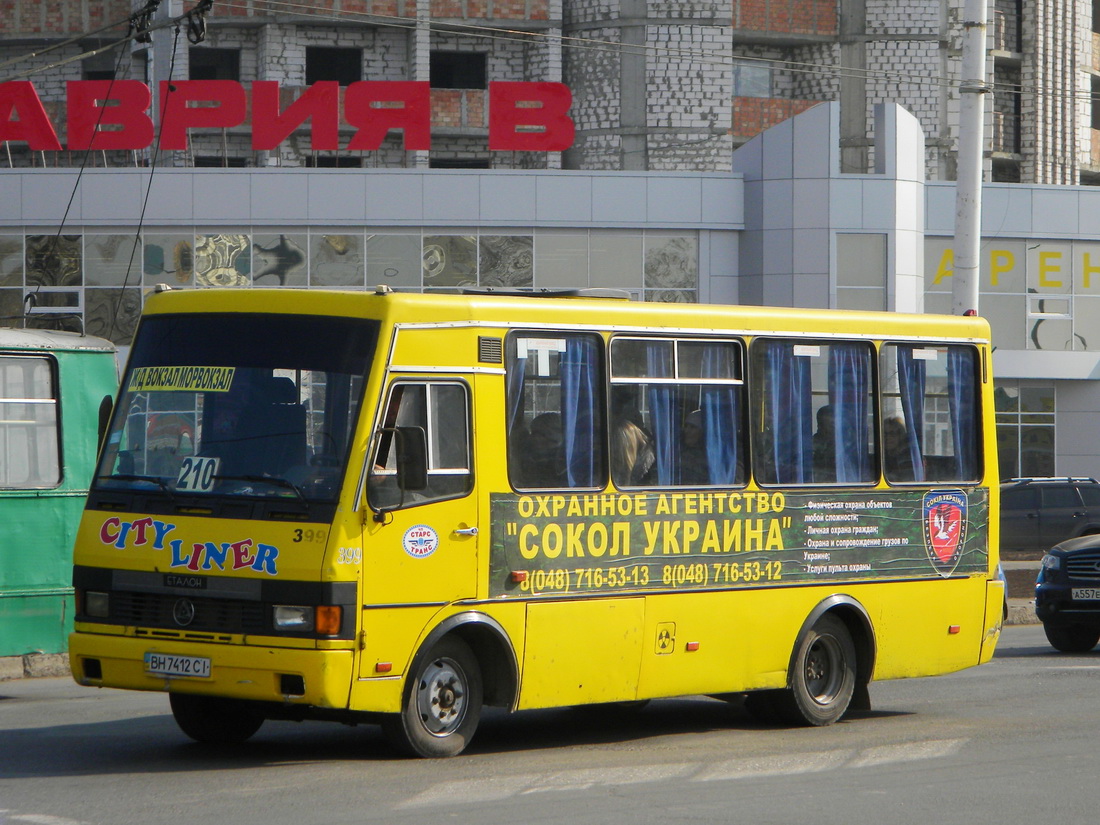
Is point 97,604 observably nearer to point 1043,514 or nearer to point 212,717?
point 212,717

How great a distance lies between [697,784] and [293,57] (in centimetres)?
4452

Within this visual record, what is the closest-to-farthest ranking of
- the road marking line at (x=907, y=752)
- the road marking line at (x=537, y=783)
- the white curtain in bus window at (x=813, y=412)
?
the road marking line at (x=537, y=783)
the road marking line at (x=907, y=752)
the white curtain in bus window at (x=813, y=412)

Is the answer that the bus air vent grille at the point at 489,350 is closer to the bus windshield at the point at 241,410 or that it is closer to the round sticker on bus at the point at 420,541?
the bus windshield at the point at 241,410

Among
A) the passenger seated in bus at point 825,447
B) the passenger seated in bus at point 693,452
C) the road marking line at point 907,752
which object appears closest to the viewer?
the road marking line at point 907,752

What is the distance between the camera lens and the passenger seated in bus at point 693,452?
10.2m

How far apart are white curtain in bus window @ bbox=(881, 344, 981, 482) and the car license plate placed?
Result: 502cm

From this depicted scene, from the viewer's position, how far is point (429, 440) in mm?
8945

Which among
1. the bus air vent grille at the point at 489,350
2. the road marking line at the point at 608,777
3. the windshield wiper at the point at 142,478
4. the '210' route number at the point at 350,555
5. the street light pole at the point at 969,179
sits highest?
the street light pole at the point at 969,179

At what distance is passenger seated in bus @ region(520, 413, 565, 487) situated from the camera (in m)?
9.41

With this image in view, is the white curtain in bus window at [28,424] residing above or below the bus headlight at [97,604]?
above

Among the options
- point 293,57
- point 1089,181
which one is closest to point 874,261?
point 293,57

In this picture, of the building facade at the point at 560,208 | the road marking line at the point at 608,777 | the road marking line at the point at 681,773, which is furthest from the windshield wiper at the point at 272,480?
the building facade at the point at 560,208

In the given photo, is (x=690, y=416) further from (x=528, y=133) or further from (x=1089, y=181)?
(x=1089, y=181)

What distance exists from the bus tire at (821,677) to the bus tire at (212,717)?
3483 millimetres
